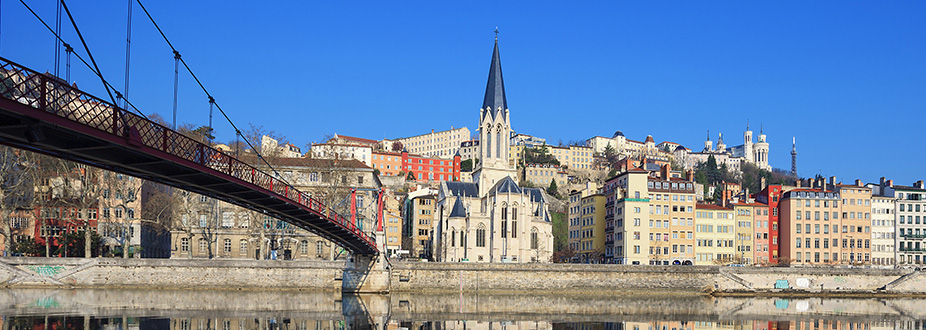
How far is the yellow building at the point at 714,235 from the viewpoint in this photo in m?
77.6

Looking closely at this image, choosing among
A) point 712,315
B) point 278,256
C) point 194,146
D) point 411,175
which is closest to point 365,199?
Answer: point 278,256

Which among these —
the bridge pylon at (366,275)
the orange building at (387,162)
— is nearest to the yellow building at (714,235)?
the bridge pylon at (366,275)

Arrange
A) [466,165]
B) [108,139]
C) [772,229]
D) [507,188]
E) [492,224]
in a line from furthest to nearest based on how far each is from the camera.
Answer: [466,165] → [507,188] → [492,224] → [772,229] → [108,139]

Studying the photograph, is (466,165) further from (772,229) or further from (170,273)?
(170,273)

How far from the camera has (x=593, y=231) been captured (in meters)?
85.1

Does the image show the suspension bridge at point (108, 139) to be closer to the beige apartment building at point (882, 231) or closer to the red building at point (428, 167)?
the beige apartment building at point (882, 231)

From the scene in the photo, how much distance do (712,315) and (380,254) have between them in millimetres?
22182

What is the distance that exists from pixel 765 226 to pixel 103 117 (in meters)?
71.1

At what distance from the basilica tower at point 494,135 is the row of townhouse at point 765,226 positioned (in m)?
13.5

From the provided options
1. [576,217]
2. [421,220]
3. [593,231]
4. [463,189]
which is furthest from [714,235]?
[421,220]

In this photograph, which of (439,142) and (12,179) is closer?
(12,179)

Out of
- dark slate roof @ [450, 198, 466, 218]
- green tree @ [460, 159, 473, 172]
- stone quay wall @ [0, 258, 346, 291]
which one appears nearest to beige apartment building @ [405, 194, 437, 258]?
dark slate roof @ [450, 198, 466, 218]

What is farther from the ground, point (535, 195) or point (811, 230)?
point (535, 195)

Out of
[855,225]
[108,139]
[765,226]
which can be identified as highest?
[108,139]
